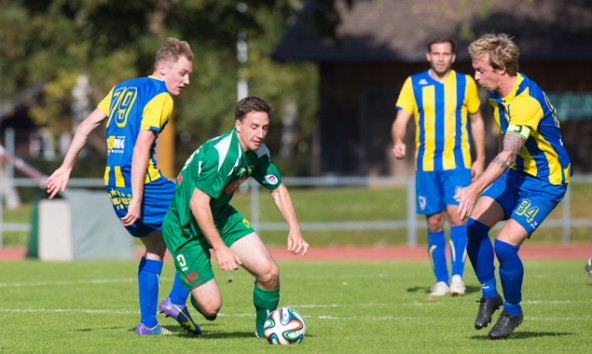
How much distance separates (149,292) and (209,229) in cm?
111

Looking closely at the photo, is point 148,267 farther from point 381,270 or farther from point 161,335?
point 381,270

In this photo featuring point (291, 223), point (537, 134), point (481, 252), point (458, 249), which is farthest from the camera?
point (458, 249)

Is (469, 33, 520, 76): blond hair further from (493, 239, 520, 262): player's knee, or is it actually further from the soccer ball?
the soccer ball

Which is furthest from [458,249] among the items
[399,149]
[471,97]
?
[471,97]

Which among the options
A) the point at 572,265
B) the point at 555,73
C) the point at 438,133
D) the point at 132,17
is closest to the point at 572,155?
the point at 555,73

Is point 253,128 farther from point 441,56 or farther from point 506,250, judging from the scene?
point 441,56

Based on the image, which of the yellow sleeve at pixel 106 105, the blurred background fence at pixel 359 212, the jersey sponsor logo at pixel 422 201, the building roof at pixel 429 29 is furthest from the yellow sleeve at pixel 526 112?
the building roof at pixel 429 29

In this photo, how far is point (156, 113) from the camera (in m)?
8.73

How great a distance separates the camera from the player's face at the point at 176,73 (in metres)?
8.91

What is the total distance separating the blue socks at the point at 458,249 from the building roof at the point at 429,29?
18.1m

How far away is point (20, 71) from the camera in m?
39.0

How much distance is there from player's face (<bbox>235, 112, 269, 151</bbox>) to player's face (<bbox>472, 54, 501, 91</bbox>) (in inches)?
62.6

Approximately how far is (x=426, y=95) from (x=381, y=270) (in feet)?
13.6

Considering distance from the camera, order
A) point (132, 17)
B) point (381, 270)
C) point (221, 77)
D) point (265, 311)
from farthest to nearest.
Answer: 1. point (221, 77)
2. point (132, 17)
3. point (381, 270)
4. point (265, 311)
